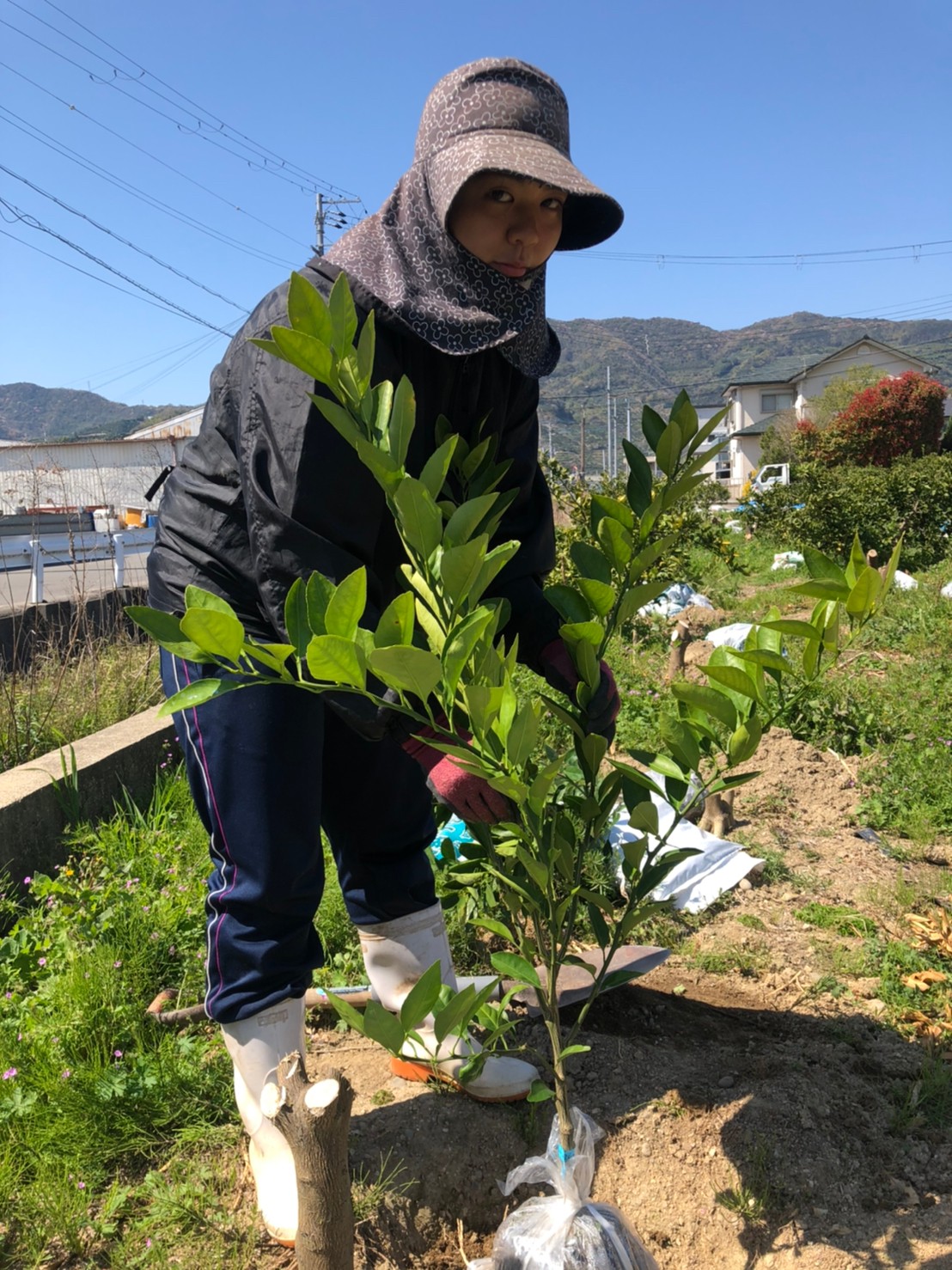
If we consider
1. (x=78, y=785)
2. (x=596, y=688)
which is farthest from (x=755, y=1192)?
(x=78, y=785)

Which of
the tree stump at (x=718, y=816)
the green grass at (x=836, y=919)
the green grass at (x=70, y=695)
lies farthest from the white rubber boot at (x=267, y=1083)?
the green grass at (x=70, y=695)

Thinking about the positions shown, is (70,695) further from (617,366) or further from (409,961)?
(617,366)

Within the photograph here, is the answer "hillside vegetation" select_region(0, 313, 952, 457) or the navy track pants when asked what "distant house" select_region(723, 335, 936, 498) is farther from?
"hillside vegetation" select_region(0, 313, 952, 457)

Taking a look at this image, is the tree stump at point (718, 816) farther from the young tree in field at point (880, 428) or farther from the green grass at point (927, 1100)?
the young tree in field at point (880, 428)

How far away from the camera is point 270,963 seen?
1.66 m

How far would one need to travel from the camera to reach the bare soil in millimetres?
1632

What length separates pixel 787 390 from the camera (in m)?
59.3

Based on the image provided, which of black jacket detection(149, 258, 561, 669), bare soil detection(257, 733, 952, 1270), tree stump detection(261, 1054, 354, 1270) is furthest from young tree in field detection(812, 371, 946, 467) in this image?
tree stump detection(261, 1054, 354, 1270)

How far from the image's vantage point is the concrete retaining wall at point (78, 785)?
9.55ft

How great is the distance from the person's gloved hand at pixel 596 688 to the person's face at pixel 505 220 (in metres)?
0.64

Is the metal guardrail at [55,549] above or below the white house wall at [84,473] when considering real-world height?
below

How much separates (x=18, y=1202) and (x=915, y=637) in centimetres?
626

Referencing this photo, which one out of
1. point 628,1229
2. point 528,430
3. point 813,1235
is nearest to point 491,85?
point 528,430

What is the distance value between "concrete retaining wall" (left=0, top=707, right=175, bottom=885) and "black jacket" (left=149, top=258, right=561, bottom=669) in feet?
5.13
